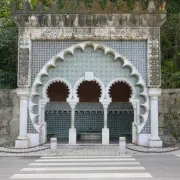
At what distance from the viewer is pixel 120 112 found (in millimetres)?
17547

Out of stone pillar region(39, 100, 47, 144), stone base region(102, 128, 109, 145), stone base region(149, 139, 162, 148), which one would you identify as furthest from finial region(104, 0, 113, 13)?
stone base region(149, 139, 162, 148)

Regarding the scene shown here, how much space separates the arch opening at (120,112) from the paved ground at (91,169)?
651 cm

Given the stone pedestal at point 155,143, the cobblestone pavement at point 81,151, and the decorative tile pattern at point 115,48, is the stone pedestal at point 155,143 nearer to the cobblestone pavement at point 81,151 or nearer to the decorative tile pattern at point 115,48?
the cobblestone pavement at point 81,151

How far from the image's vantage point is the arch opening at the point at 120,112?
17312 millimetres

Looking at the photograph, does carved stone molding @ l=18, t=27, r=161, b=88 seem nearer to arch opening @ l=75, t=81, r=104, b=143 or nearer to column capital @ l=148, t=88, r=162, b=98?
column capital @ l=148, t=88, r=162, b=98

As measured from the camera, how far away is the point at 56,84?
1731cm

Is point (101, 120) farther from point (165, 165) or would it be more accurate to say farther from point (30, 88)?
point (165, 165)

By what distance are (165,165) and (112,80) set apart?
5.93m

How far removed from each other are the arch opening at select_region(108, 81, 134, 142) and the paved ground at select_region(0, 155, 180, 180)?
6.51 meters

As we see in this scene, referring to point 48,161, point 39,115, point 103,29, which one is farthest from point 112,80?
point 48,161

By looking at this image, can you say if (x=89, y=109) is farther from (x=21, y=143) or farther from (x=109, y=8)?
(x=109, y=8)

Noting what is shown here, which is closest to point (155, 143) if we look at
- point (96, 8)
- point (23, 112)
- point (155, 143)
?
point (155, 143)

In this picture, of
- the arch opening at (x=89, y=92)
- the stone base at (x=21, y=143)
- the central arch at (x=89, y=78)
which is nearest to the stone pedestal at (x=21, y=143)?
the stone base at (x=21, y=143)

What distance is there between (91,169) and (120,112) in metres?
8.84
